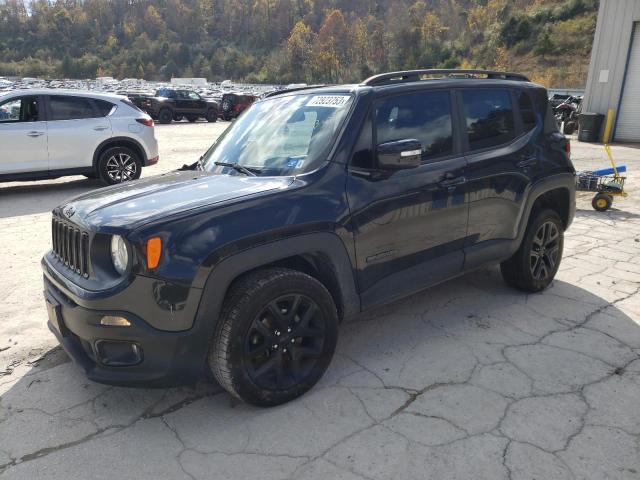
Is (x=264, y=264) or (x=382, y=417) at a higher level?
(x=264, y=264)

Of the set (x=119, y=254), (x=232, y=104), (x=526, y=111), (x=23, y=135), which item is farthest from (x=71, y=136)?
(x=232, y=104)

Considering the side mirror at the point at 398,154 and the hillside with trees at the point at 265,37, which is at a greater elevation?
the hillside with trees at the point at 265,37

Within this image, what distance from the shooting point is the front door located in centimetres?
317

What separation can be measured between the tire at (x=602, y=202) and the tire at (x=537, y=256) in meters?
3.44

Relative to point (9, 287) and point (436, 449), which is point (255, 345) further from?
point (9, 287)

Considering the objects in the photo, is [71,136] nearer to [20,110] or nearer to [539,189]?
[20,110]

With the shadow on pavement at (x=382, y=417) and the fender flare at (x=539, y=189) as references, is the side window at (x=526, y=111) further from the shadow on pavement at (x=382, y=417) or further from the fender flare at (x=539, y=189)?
the shadow on pavement at (x=382, y=417)

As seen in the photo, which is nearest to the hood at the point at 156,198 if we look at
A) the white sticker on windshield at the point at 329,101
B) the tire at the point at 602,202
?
the white sticker on windshield at the point at 329,101

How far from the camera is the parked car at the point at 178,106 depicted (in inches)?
1045

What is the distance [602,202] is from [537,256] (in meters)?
3.84

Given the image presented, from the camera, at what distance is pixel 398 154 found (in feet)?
9.98

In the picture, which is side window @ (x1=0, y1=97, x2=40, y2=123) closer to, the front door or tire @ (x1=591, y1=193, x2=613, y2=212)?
the front door

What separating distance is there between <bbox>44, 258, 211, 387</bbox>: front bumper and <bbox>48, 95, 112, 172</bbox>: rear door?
703 centimetres

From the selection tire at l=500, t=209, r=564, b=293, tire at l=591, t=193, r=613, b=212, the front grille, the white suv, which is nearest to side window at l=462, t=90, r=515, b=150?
tire at l=500, t=209, r=564, b=293
